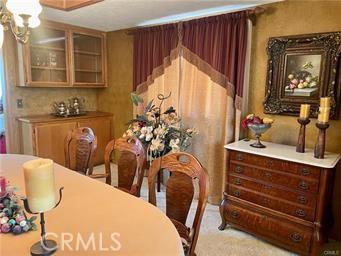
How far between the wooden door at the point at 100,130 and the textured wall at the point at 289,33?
8.08 feet

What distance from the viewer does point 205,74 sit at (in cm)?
304

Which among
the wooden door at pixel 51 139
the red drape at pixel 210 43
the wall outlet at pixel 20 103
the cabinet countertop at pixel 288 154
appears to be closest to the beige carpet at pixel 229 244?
the cabinet countertop at pixel 288 154

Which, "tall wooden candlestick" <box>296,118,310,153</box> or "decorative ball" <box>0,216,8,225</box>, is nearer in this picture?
"decorative ball" <box>0,216,8,225</box>

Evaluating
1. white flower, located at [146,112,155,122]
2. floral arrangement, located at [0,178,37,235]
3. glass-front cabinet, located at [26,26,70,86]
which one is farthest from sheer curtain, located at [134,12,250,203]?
floral arrangement, located at [0,178,37,235]

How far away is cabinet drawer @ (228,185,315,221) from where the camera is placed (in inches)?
81.7

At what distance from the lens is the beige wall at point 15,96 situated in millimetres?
3512

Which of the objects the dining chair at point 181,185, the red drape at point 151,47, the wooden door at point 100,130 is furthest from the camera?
the wooden door at point 100,130

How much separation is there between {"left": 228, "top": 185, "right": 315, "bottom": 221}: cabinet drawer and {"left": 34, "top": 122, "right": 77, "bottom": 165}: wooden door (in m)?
2.53

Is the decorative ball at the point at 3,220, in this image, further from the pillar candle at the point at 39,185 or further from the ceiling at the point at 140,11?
the ceiling at the point at 140,11

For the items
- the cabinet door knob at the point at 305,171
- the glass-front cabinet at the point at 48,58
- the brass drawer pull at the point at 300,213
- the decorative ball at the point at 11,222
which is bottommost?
the brass drawer pull at the point at 300,213

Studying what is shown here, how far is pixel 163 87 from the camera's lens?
11.4 ft

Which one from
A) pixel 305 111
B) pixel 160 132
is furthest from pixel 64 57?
pixel 305 111

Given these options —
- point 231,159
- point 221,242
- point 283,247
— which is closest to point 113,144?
point 231,159

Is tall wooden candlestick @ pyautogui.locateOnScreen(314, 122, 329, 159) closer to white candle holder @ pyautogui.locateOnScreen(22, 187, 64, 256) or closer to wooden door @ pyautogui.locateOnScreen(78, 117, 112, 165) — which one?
white candle holder @ pyautogui.locateOnScreen(22, 187, 64, 256)
